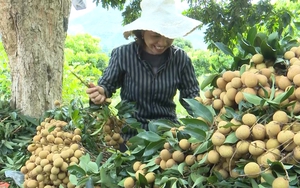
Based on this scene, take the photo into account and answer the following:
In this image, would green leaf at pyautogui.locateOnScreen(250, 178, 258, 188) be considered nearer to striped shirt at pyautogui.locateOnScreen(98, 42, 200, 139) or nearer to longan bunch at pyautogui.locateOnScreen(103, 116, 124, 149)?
longan bunch at pyautogui.locateOnScreen(103, 116, 124, 149)

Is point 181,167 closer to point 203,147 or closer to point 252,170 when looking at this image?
point 203,147

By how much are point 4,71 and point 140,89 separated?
3.06 m

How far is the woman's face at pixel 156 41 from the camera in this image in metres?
1.36

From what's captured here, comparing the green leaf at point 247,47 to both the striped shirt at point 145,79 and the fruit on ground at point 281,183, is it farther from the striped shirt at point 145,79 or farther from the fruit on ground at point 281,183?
the striped shirt at point 145,79

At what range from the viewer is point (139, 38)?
1.46 m

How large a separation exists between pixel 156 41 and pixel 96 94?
31 cm

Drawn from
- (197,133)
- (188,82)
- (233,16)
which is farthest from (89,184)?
(233,16)

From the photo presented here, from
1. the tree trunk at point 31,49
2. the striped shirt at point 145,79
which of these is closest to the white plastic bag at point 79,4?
the tree trunk at point 31,49

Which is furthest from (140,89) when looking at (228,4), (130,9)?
(130,9)

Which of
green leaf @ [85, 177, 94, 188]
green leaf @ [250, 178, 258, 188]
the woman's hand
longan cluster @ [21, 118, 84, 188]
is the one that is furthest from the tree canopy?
green leaf @ [250, 178, 258, 188]

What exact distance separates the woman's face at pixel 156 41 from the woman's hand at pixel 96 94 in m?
0.28

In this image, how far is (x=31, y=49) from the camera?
180cm

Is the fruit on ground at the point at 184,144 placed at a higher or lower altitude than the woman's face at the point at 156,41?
lower

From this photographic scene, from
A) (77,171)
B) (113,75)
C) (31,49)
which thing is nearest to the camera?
(77,171)
